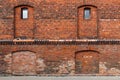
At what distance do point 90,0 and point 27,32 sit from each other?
4.01 meters

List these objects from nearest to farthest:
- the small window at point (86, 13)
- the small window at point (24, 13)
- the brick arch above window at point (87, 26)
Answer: the brick arch above window at point (87, 26) → the small window at point (86, 13) → the small window at point (24, 13)

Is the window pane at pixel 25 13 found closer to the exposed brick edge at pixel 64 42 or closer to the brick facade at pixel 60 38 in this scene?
the brick facade at pixel 60 38

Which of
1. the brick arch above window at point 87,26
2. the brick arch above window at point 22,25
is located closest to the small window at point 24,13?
the brick arch above window at point 22,25

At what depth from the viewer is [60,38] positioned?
20.5 meters

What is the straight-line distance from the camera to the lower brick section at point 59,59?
20000 millimetres

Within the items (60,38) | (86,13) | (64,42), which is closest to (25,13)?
(60,38)

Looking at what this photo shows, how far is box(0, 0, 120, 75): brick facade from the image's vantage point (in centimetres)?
2005

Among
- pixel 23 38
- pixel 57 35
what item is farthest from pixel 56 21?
pixel 23 38

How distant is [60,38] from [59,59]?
4.03 feet

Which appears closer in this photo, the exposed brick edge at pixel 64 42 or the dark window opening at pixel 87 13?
the exposed brick edge at pixel 64 42

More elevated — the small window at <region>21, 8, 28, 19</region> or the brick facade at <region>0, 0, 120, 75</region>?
the small window at <region>21, 8, 28, 19</region>

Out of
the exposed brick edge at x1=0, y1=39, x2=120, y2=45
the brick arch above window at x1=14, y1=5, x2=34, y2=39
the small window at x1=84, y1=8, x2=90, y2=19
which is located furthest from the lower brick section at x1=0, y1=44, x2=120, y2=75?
the small window at x1=84, y1=8, x2=90, y2=19

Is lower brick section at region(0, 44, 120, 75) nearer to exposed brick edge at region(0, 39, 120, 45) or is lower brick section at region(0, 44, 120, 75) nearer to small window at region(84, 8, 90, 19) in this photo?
exposed brick edge at region(0, 39, 120, 45)

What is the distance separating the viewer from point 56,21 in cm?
2050
